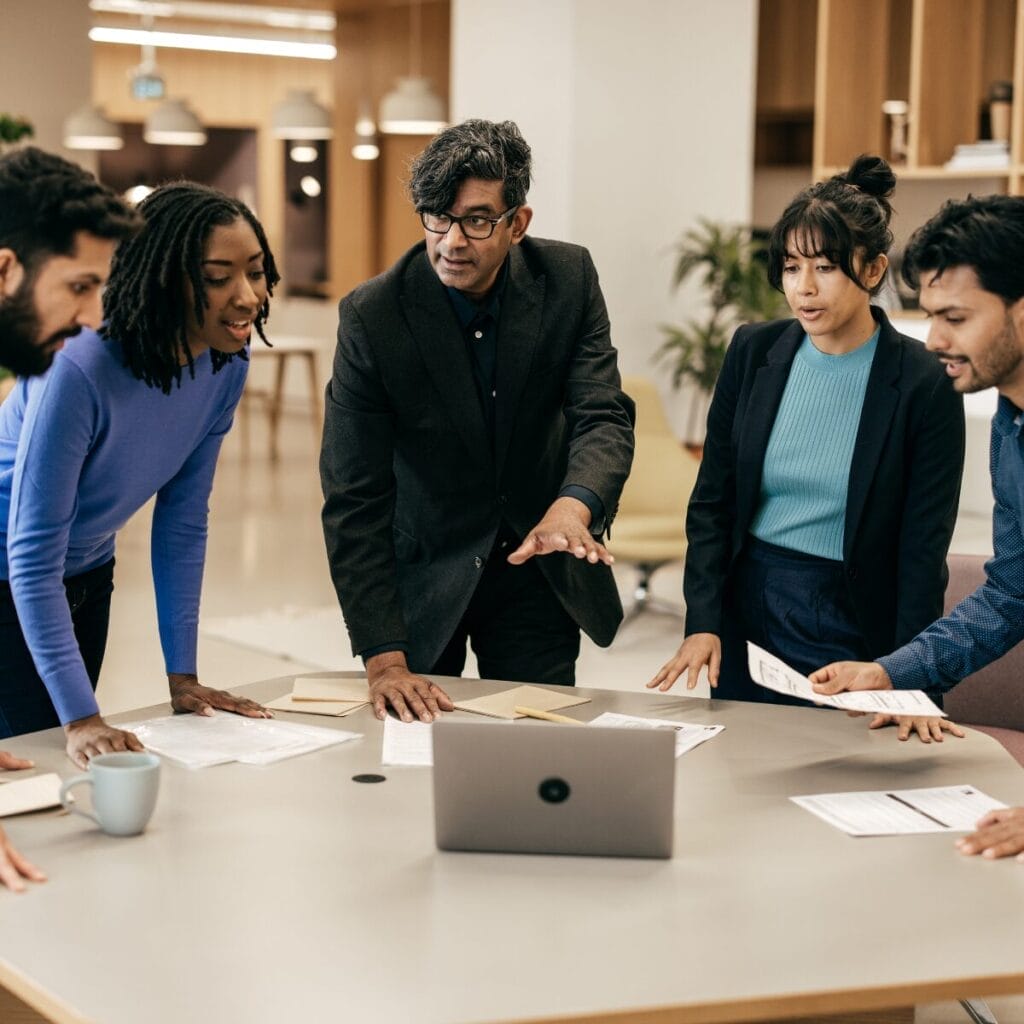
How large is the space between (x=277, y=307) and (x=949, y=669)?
514 inches

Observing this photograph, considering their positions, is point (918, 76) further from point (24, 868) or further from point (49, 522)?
point (24, 868)

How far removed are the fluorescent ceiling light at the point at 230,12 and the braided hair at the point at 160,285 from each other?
1174 cm

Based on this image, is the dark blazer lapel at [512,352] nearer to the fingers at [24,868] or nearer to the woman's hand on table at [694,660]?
the woman's hand on table at [694,660]

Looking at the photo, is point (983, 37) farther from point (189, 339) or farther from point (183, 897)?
point (183, 897)

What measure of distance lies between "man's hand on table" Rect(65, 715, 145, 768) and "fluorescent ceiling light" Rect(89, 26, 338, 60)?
14378 millimetres

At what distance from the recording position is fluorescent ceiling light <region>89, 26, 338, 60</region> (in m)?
15.7

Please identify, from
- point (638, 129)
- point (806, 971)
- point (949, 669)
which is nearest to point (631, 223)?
point (638, 129)

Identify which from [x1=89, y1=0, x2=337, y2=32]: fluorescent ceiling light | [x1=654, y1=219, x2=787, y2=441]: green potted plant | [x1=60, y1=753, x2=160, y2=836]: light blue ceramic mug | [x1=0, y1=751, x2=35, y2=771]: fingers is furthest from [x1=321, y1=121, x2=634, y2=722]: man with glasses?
[x1=89, y1=0, x2=337, y2=32]: fluorescent ceiling light

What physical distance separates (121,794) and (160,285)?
2.54 ft

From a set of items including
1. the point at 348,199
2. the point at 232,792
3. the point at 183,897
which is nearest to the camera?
the point at 183,897

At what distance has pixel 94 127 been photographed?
34.2 ft

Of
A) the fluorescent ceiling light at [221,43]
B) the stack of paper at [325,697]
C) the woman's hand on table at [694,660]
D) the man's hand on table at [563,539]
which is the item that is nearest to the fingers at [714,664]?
the woman's hand on table at [694,660]

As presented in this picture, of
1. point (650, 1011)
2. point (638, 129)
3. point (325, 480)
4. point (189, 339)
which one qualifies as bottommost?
point (650, 1011)

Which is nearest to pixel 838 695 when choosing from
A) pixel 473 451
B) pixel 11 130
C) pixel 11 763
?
pixel 473 451
